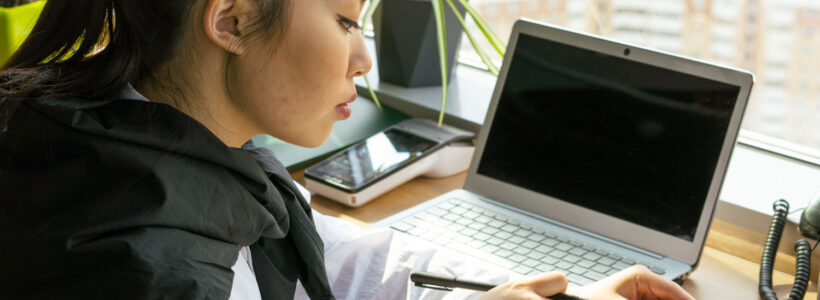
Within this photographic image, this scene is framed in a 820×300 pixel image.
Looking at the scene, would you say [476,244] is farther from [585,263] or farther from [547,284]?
[547,284]

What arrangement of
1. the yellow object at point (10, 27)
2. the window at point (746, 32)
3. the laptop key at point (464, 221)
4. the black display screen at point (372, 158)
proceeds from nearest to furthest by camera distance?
the laptop key at point (464, 221), the black display screen at point (372, 158), the yellow object at point (10, 27), the window at point (746, 32)

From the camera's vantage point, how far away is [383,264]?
107 centimetres

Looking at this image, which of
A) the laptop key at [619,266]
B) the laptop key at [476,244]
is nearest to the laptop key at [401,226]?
the laptop key at [476,244]

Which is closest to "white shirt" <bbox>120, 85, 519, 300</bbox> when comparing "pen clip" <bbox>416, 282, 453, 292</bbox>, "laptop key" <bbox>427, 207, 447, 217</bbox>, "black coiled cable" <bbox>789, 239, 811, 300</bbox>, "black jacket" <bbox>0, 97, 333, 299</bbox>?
"pen clip" <bbox>416, 282, 453, 292</bbox>

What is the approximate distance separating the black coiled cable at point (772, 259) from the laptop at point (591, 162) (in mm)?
105

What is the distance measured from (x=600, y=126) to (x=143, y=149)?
0.72 metres

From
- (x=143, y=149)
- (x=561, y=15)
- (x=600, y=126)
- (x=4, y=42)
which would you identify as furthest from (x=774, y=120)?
(x=143, y=149)

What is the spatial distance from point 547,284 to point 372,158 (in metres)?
0.60

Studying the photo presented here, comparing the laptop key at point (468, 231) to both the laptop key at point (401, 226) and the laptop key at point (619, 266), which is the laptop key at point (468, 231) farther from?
the laptop key at point (619, 266)

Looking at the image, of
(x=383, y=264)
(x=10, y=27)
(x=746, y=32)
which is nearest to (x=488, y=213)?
(x=383, y=264)

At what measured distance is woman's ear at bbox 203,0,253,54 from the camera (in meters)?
0.74

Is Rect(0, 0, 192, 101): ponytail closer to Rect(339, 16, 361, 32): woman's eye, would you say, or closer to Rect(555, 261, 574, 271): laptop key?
Rect(339, 16, 361, 32): woman's eye

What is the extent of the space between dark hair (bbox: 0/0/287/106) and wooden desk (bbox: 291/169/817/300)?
1.86ft

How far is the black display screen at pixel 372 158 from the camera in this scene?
1338 millimetres
